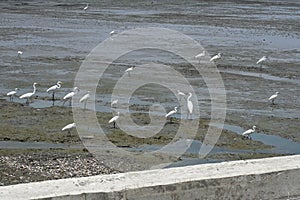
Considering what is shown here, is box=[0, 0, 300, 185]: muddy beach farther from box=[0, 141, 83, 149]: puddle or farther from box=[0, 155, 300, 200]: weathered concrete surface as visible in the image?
box=[0, 155, 300, 200]: weathered concrete surface

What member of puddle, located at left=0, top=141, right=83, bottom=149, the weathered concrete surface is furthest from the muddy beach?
the weathered concrete surface

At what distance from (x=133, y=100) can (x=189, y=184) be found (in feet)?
52.8

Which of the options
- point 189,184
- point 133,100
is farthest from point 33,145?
point 189,184

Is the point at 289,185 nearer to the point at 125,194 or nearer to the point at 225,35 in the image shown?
the point at 125,194

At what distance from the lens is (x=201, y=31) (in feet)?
147

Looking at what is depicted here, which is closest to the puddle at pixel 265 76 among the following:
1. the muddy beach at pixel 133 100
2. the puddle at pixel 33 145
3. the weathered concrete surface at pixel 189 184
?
the muddy beach at pixel 133 100

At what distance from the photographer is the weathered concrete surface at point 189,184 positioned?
489 cm

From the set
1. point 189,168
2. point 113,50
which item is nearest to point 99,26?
point 113,50

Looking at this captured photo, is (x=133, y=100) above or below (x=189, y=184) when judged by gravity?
below

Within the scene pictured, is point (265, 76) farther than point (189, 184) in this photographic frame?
Yes

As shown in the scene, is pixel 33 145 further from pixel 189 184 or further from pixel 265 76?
pixel 265 76

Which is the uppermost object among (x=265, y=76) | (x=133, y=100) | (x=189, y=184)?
(x=189, y=184)

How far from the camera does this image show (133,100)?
21.3 meters

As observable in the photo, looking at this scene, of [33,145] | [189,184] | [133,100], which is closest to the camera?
[189,184]
